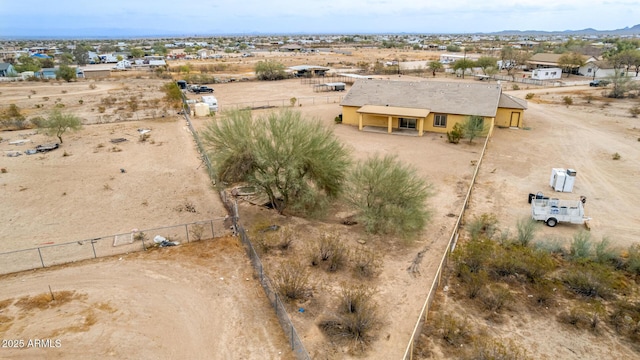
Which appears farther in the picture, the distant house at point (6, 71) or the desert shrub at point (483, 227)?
the distant house at point (6, 71)

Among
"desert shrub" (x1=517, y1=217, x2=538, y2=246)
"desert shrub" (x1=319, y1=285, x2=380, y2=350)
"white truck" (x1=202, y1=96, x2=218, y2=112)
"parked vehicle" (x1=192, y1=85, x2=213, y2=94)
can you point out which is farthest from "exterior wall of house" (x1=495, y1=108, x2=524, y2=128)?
"parked vehicle" (x1=192, y1=85, x2=213, y2=94)

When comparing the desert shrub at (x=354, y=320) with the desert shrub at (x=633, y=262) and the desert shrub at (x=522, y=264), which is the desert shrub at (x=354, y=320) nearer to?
the desert shrub at (x=522, y=264)

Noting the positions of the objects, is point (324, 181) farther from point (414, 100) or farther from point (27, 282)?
point (414, 100)

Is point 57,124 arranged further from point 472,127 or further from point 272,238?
point 472,127

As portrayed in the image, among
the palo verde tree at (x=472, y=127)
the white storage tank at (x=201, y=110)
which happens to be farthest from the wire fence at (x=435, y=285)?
the white storage tank at (x=201, y=110)

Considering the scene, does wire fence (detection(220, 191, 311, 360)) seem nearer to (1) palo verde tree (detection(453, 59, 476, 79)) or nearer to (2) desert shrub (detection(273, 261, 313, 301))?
(2) desert shrub (detection(273, 261, 313, 301))

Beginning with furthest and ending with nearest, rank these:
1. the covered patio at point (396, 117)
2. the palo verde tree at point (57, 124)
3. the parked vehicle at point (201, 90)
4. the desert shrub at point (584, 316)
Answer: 1. the parked vehicle at point (201, 90)
2. the covered patio at point (396, 117)
3. the palo verde tree at point (57, 124)
4. the desert shrub at point (584, 316)

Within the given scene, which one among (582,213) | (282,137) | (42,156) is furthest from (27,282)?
(582,213)
